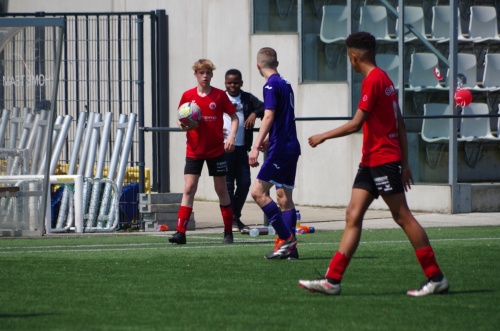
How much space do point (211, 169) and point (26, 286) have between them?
4.52 metres

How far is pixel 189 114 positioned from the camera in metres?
13.6

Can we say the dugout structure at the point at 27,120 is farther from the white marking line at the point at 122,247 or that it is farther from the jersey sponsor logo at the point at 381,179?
the jersey sponsor logo at the point at 381,179

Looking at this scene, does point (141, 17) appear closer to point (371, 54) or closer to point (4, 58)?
point (4, 58)

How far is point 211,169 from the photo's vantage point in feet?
45.2

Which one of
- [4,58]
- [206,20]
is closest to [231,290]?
[4,58]

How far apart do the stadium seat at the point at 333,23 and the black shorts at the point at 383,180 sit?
1241cm

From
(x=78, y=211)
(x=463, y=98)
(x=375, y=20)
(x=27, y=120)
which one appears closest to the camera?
(x=27, y=120)

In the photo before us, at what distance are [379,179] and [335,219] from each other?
9865mm

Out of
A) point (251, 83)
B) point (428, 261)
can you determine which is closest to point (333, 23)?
point (251, 83)

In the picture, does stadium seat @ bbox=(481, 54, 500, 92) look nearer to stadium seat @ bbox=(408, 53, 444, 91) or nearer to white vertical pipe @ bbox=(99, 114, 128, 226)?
stadium seat @ bbox=(408, 53, 444, 91)

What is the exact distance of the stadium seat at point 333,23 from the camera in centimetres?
2119

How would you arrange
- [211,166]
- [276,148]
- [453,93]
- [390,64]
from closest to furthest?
[276,148]
[211,166]
[453,93]
[390,64]

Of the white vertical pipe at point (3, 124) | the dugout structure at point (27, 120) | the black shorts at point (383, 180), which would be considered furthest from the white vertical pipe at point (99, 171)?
the black shorts at point (383, 180)

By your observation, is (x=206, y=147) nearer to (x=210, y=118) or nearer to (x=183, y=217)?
(x=210, y=118)
